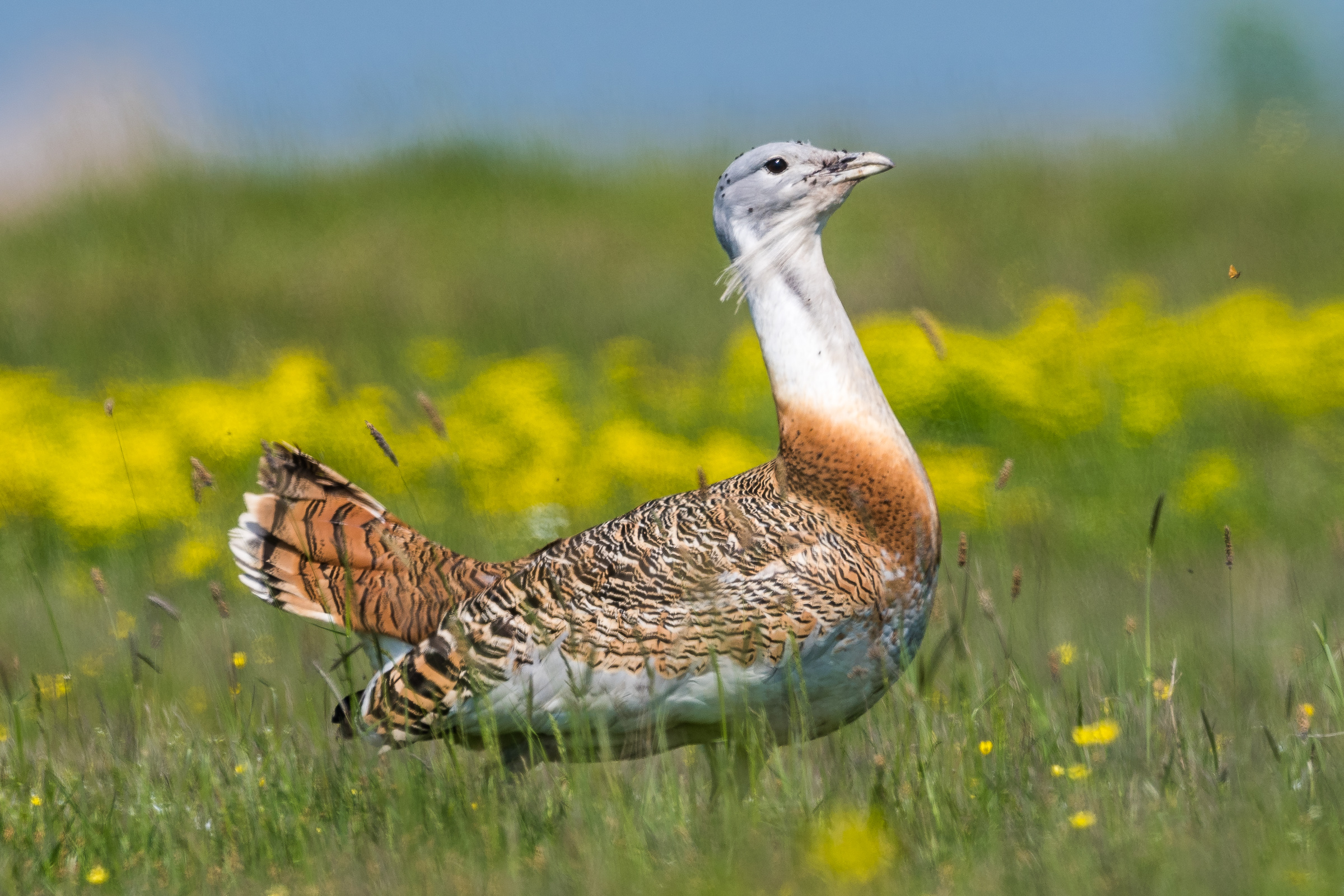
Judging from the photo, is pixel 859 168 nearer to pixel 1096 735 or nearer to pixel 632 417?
pixel 1096 735

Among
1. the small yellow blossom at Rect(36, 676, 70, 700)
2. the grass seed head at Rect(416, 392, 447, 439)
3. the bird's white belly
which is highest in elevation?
the grass seed head at Rect(416, 392, 447, 439)

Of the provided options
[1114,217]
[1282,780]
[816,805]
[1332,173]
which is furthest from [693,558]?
[1332,173]

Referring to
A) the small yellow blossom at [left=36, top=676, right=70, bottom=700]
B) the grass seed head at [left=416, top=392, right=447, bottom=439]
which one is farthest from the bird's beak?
the small yellow blossom at [left=36, top=676, right=70, bottom=700]

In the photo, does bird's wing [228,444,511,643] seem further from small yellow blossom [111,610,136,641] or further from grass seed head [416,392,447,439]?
small yellow blossom [111,610,136,641]

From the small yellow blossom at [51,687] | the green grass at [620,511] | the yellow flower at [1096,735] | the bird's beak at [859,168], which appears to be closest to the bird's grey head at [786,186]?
the bird's beak at [859,168]

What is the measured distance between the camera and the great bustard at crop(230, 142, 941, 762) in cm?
313

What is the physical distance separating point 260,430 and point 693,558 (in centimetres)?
469

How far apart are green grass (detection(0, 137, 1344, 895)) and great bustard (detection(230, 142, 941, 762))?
149mm

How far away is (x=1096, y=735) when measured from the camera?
9.40 feet

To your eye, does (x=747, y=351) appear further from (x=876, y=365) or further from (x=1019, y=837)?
(x=1019, y=837)

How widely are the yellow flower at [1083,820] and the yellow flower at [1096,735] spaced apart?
0.21 meters

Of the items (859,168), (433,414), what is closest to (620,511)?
(433,414)

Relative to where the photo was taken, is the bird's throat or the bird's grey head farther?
the bird's grey head

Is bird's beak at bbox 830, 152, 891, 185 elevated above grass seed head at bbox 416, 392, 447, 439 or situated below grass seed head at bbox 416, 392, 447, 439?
above
